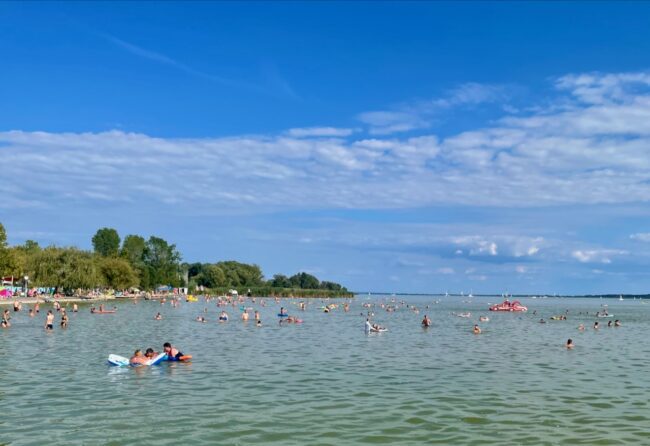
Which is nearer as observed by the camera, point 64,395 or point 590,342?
point 64,395

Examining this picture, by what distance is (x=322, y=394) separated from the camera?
2711cm

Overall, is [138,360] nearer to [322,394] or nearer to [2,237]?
[322,394]

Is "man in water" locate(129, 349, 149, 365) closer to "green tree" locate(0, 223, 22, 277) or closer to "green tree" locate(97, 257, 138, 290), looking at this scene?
"green tree" locate(0, 223, 22, 277)

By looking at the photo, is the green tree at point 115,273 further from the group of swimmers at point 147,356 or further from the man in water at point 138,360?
the man in water at point 138,360

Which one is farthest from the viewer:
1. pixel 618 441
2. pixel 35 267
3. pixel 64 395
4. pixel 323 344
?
pixel 35 267

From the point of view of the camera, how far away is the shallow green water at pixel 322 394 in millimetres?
20250

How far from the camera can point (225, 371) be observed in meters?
34.0

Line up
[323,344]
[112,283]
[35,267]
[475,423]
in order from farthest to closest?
[112,283] → [35,267] → [323,344] → [475,423]

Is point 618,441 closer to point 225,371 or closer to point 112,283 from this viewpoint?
point 225,371

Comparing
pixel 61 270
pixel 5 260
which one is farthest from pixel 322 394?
pixel 61 270

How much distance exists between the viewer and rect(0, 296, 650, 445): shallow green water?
20.2m

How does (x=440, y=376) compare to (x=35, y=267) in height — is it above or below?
below

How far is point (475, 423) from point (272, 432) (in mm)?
7184

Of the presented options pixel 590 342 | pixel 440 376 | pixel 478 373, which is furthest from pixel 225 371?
pixel 590 342
